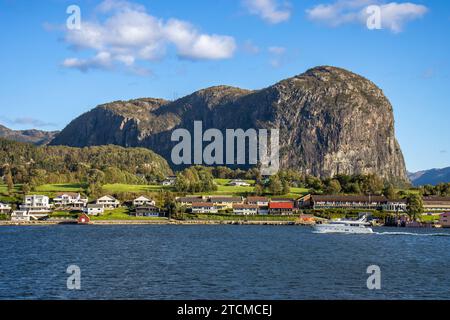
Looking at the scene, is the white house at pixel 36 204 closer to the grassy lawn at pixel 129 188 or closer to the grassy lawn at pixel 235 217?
the grassy lawn at pixel 129 188

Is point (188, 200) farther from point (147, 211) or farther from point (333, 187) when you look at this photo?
point (333, 187)

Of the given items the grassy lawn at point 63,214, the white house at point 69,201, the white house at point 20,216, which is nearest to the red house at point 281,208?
the white house at point 69,201

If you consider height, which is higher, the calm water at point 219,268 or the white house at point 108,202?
the white house at point 108,202

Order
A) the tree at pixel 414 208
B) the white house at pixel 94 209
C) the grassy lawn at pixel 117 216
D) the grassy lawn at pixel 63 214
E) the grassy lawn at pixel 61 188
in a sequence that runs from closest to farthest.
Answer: the grassy lawn at pixel 117 216
the grassy lawn at pixel 63 214
the tree at pixel 414 208
the white house at pixel 94 209
the grassy lawn at pixel 61 188

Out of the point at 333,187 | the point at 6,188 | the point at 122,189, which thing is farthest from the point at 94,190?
the point at 333,187

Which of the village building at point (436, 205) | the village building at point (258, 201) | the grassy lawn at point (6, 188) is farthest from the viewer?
the grassy lawn at point (6, 188)
